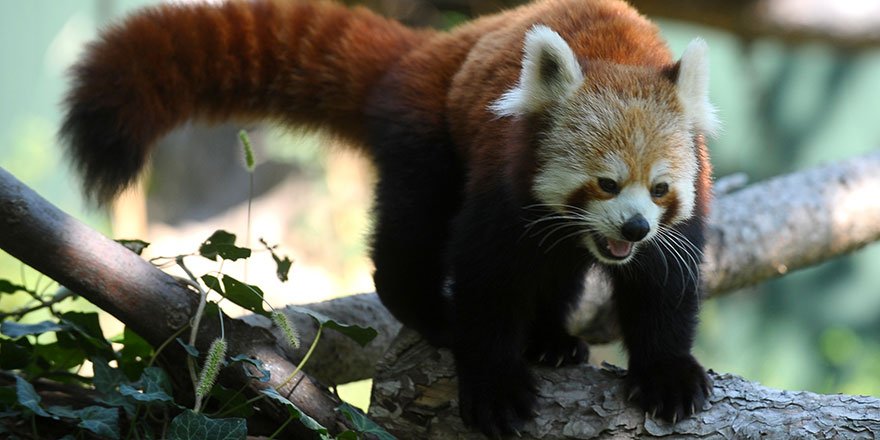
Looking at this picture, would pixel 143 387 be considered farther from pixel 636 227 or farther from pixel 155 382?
pixel 636 227

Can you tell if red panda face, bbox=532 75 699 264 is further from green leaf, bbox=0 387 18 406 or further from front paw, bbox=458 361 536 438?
green leaf, bbox=0 387 18 406

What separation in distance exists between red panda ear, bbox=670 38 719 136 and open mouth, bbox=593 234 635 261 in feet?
1.41

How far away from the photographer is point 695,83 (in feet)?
8.81

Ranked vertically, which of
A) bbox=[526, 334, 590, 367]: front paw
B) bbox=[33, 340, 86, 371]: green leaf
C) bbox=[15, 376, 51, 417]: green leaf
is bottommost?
bbox=[15, 376, 51, 417]: green leaf

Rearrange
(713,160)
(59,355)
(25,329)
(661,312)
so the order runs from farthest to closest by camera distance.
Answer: (713,160)
(59,355)
(661,312)
(25,329)

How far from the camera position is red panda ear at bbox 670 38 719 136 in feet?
8.68

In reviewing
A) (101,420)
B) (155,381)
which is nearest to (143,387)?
(155,381)

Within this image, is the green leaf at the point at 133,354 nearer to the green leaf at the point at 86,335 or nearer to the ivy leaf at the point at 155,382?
the green leaf at the point at 86,335

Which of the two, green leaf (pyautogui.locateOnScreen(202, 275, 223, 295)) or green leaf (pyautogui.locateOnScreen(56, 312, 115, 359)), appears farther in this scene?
green leaf (pyautogui.locateOnScreen(56, 312, 115, 359))

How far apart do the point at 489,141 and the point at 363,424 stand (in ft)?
3.18

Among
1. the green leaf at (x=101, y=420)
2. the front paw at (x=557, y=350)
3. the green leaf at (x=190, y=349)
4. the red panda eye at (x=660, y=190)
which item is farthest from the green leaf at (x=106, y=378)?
the red panda eye at (x=660, y=190)

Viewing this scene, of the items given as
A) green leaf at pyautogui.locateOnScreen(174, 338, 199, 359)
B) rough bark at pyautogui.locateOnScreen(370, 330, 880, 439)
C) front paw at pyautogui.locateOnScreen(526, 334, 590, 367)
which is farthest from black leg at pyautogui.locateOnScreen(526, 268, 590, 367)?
green leaf at pyautogui.locateOnScreen(174, 338, 199, 359)

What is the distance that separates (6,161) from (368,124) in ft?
19.1

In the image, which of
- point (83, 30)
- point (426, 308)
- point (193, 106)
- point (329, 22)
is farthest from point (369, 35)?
point (83, 30)
